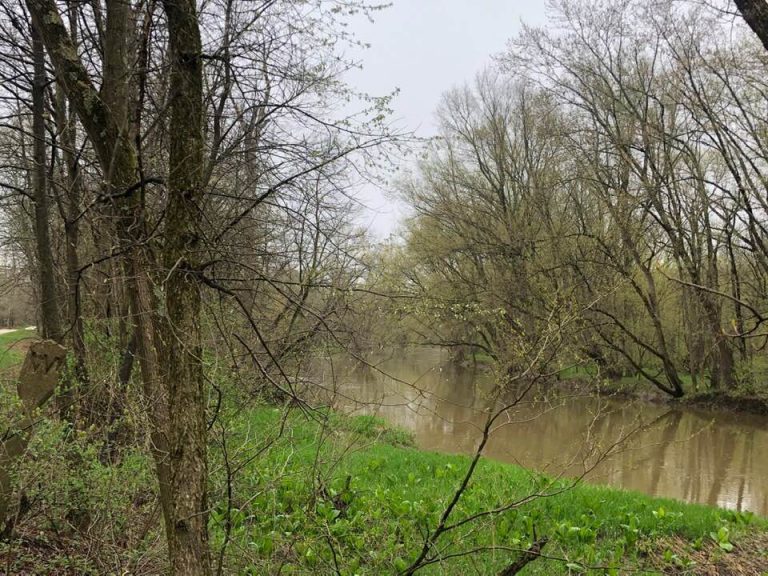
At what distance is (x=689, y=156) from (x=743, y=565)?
50.7 feet

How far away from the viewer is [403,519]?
5516 mm

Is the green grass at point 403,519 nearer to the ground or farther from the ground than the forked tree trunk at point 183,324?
nearer to the ground

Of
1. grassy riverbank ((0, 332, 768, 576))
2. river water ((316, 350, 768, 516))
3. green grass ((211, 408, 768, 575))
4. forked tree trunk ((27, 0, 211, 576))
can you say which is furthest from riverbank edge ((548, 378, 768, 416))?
forked tree trunk ((27, 0, 211, 576))

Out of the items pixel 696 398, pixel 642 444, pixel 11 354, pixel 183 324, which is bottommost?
pixel 642 444

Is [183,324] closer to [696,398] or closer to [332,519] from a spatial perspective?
[332,519]

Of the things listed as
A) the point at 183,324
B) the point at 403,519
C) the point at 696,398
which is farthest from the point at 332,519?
the point at 696,398

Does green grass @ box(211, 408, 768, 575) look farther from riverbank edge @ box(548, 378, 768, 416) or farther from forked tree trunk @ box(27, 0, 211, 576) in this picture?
riverbank edge @ box(548, 378, 768, 416)

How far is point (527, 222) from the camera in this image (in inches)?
807

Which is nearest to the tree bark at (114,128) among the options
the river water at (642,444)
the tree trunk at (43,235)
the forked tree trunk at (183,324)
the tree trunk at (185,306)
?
the forked tree trunk at (183,324)

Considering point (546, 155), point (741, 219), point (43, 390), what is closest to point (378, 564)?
point (43, 390)

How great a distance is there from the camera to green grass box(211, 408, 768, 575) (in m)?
4.10

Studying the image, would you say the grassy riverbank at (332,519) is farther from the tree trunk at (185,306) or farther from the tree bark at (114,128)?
the tree bark at (114,128)

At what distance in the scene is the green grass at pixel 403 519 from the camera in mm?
4098

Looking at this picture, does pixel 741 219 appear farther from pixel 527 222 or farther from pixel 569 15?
pixel 569 15
